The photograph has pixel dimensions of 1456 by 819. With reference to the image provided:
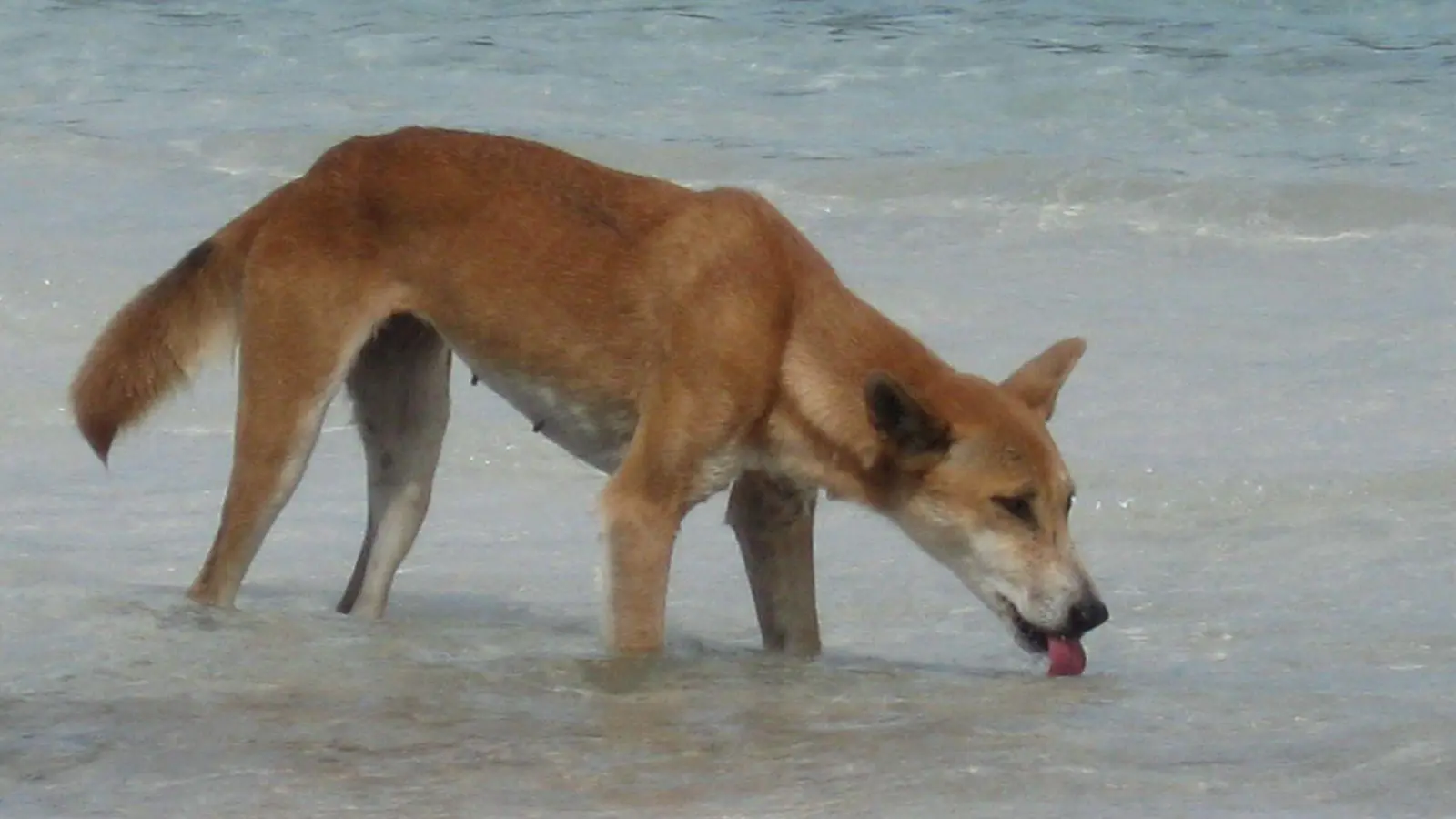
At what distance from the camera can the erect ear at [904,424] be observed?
20.9 ft

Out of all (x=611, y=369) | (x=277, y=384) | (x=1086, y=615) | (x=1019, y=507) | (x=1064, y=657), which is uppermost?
(x=611, y=369)

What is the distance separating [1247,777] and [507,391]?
9.23 feet

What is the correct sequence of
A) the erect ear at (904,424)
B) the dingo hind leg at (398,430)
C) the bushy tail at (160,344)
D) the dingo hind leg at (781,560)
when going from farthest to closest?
1. the dingo hind leg at (398,430)
2. the bushy tail at (160,344)
3. the dingo hind leg at (781,560)
4. the erect ear at (904,424)

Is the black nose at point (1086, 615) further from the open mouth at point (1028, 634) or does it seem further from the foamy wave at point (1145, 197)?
the foamy wave at point (1145, 197)

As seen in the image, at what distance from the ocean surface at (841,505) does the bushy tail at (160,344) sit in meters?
0.55

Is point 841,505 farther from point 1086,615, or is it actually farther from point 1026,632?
point 1086,615

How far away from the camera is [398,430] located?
7.67 meters

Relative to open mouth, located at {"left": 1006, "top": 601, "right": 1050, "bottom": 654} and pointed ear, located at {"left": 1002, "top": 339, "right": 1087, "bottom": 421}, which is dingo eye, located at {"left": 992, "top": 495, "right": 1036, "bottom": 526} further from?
pointed ear, located at {"left": 1002, "top": 339, "right": 1087, "bottom": 421}

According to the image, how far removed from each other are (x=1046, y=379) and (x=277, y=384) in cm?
224

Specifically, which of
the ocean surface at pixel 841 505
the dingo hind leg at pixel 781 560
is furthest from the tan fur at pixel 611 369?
the ocean surface at pixel 841 505

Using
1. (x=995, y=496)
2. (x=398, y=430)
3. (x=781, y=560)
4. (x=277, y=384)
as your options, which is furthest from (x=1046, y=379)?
(x=277, y=384)

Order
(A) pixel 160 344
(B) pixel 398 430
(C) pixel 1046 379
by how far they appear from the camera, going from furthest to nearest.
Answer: (B) pixel 398 430 < (A) pixel 160 344 < (C) pixel 1046 379

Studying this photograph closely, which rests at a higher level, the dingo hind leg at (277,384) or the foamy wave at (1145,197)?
the foamy wave at (1145,197)

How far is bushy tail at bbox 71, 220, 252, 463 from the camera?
24.4 feet
